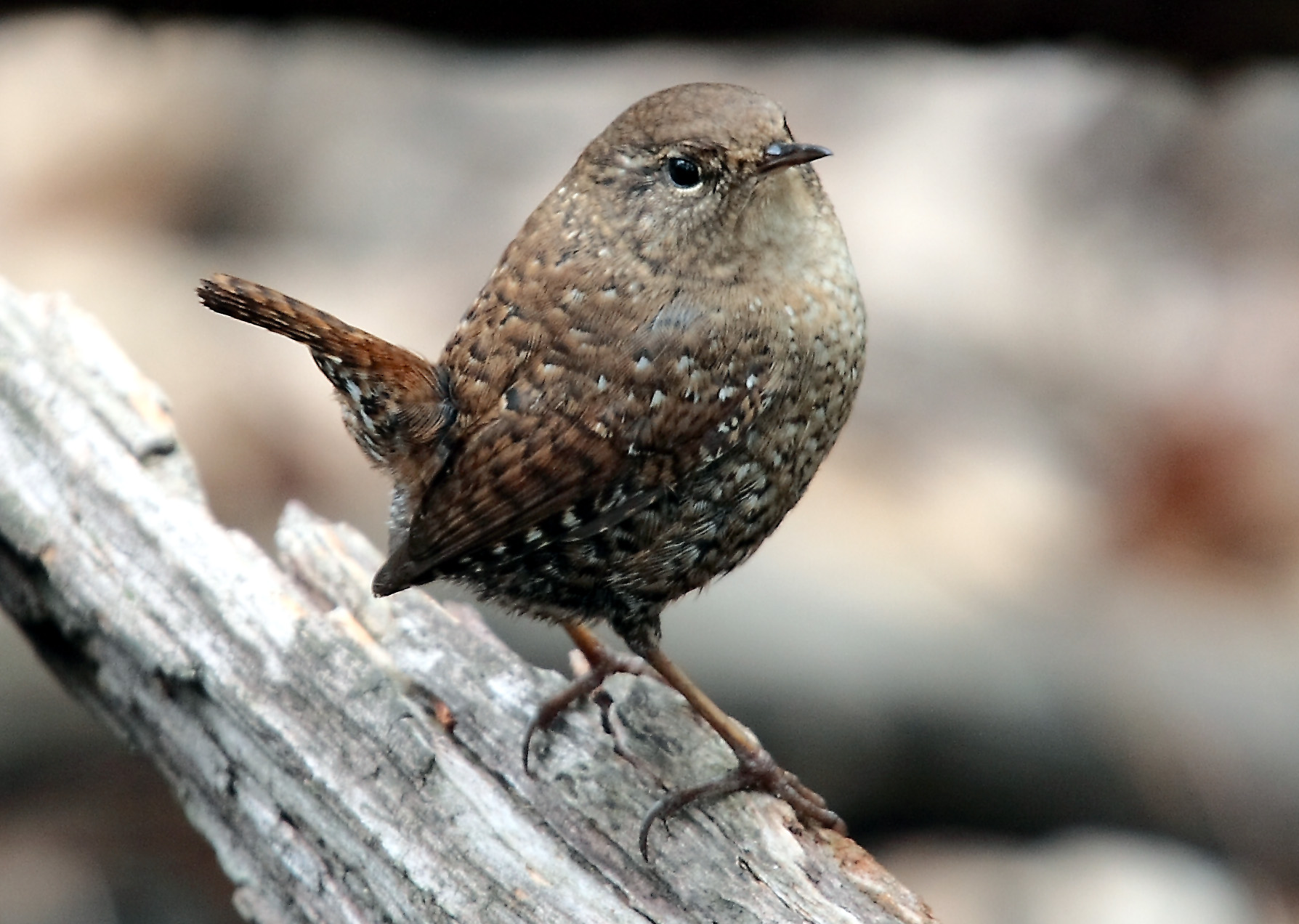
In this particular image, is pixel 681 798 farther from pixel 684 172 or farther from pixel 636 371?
pixel 684 172

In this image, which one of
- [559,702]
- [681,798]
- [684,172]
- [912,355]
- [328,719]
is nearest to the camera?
[684,172]

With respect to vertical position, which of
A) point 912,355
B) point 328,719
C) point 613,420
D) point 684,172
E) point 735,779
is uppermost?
point 912,355

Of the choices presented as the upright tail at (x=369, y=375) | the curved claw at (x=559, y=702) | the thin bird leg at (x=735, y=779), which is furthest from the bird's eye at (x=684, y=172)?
the curved claw at (x=559, y=702)

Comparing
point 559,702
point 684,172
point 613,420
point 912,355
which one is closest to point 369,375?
point 613,420

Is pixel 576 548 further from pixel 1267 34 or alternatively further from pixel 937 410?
pixel 1267 34

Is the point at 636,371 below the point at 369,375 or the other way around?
Result: the other way around

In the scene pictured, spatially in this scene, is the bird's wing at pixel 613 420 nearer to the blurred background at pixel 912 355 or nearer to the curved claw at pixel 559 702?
the curved claw at pixel 559 702
